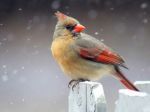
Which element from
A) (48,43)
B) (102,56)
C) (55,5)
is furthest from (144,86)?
(55,5)

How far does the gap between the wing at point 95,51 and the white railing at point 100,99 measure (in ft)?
1.65

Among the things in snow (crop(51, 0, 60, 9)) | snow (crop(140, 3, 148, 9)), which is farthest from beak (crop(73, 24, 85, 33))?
snow (crop(140, 3, 148, 9))

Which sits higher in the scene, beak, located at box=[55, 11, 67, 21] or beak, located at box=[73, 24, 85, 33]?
beak, located at box=[55, 11, 67, 21]

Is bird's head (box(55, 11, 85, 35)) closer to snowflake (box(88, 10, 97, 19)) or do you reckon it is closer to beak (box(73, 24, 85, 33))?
beak (box(73, 24, 85, 33))

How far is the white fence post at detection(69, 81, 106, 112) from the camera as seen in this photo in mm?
2793

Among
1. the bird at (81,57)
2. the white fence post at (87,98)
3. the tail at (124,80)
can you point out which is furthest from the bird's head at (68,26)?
the white fence post at (87,98)

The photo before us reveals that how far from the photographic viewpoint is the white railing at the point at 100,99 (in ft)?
8.75

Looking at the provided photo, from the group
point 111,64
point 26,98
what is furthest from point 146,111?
point 26,98

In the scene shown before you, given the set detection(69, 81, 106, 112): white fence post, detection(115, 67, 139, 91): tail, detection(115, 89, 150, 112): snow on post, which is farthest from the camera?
detection(115, 67, 139, 91): tail

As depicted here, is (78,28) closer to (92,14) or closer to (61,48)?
(61,48)

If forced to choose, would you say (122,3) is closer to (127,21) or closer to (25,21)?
A: (127,21)

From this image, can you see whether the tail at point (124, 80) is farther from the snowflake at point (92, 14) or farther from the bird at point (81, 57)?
the snowflake at point (92, 14)

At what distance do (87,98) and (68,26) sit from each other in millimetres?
989

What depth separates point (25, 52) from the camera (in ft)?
22.6
